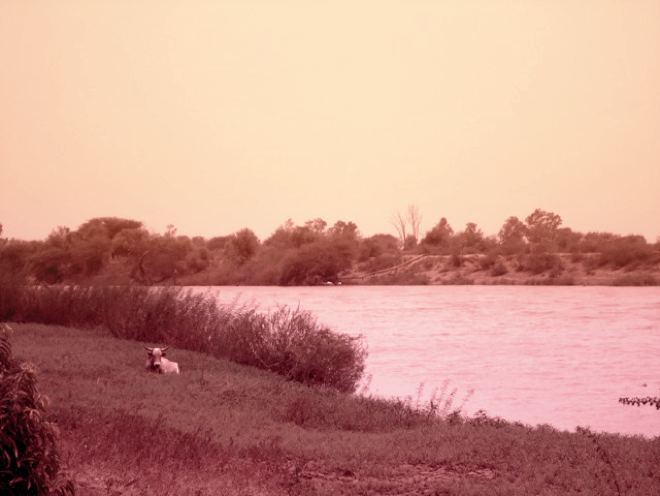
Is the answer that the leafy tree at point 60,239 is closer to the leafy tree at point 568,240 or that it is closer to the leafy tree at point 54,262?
the leafy tree at point 54,262

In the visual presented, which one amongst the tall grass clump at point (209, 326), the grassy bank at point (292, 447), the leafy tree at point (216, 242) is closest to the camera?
the grassy bank at point (292, 447)

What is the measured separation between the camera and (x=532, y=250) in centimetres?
7750

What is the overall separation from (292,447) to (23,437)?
716 cm

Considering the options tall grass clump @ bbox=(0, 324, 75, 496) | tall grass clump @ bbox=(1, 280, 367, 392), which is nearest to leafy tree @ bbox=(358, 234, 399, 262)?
tall grass clump @ bbox=(1, 280, 367, 392)

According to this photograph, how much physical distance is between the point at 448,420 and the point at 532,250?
62.5 metres

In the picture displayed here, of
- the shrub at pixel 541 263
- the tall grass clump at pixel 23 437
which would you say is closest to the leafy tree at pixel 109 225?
the shrub at pixel 541 263

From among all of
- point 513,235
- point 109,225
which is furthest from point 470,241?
point 109,225

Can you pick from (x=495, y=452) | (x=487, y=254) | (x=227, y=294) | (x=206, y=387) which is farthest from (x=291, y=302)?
(x=495, y=452)

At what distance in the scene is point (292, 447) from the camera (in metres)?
12.4

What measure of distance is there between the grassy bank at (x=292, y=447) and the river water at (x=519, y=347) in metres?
6.79

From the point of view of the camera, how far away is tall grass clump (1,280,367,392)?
2280 cm

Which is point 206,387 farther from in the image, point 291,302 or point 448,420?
point 291,302

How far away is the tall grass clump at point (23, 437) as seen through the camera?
5.41 meters

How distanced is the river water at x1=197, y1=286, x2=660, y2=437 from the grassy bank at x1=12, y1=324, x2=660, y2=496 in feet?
22.3
